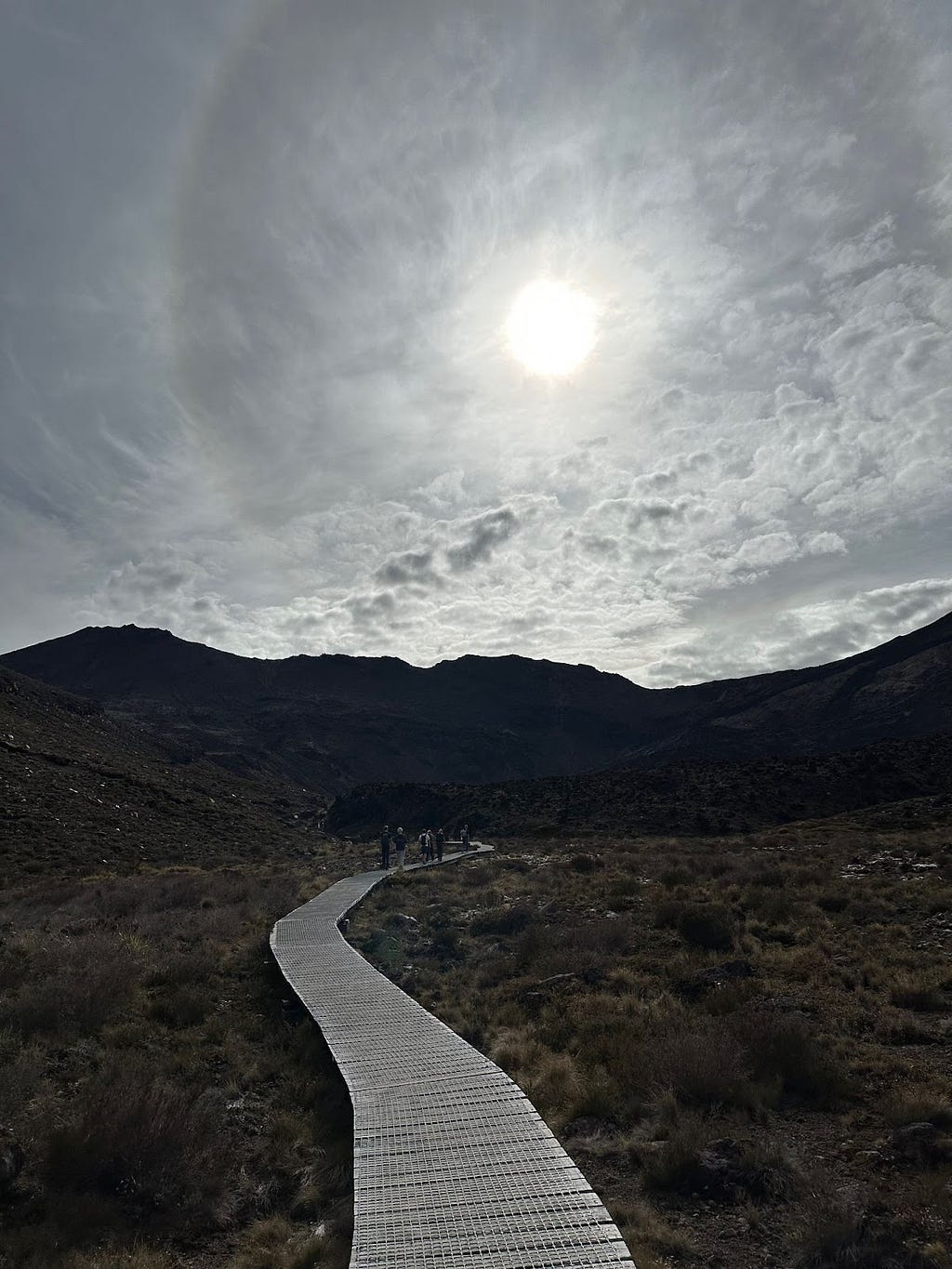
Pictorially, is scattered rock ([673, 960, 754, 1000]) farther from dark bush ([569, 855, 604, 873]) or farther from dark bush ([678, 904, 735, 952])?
dark bush ([569, 855, 604, 873])

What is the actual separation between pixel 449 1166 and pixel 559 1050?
3969mm

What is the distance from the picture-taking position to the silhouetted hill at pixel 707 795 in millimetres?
44438

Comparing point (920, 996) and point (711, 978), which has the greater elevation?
point (711, 978)

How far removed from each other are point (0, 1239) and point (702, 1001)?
347 inches

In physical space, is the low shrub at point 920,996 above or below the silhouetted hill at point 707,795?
below

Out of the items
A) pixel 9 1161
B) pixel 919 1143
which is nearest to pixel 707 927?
pixel 919 1143

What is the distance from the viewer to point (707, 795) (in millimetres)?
48531

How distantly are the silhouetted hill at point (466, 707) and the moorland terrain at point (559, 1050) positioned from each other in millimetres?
74506

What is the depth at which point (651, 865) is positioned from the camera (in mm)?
24500

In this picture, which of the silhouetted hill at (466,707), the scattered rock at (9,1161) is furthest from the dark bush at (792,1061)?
the silhouetted hill at (466,707)

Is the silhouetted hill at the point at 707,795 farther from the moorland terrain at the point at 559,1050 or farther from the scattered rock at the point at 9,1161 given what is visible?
the scattered rock at the point at 9,1161

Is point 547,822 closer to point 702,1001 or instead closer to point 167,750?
point 702,1001

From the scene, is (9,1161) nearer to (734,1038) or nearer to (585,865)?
(734,1038)

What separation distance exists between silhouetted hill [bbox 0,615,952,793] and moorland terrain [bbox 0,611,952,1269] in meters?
74.5
